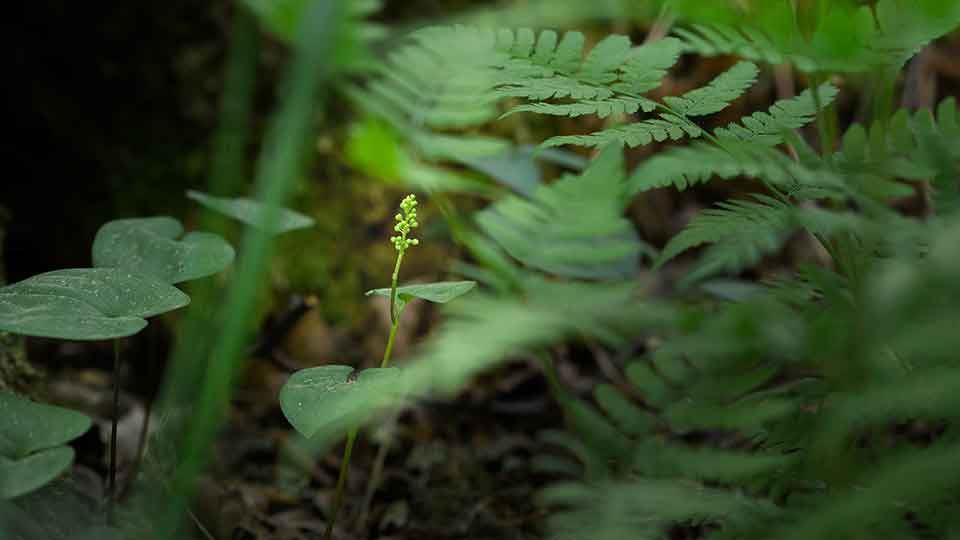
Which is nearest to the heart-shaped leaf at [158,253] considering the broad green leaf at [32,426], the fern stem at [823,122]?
the broad green leaf at [32,426]

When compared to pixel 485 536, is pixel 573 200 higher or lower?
higher

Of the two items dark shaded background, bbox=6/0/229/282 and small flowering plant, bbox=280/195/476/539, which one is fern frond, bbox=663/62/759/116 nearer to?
small flowering plant, bbox=280/195/476/539

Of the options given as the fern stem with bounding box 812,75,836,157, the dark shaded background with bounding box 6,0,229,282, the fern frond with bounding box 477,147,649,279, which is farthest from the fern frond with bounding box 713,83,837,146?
the dark shaded background with bounding box 6,0,229,282

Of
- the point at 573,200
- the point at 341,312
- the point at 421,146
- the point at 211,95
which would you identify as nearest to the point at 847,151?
the point at 573,200

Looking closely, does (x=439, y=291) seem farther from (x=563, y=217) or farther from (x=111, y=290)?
(x=111, y=290)

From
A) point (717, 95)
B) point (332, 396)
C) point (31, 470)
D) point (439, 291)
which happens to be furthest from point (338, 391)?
point (717, 95)

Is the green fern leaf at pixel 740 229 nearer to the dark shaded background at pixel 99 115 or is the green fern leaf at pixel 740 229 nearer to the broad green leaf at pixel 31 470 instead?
the broad green leaf at pixel 31 470

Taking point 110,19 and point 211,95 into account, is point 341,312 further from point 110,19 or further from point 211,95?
point 110,19
